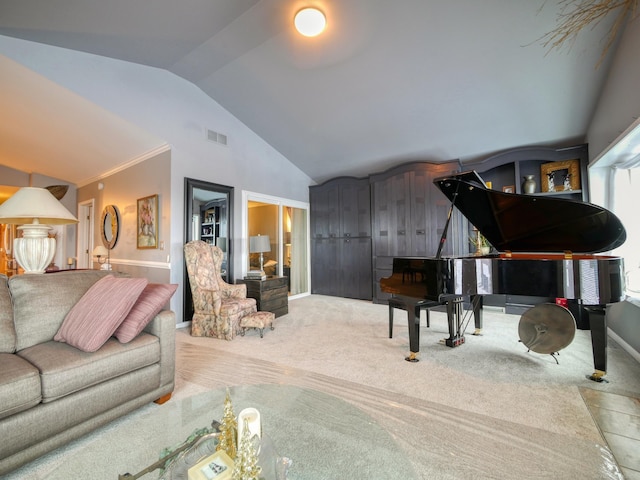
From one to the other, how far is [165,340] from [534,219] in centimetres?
331

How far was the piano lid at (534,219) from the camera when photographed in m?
2.28

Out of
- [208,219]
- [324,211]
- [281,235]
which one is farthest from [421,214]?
[208,219]

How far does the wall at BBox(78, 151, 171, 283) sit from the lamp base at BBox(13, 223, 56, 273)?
1.73 m

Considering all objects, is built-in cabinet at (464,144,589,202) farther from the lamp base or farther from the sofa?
the lamp base

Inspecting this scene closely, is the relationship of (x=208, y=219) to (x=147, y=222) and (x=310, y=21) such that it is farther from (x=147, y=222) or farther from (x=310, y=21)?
(x=310, y=21)

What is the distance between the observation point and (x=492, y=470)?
1366 mm

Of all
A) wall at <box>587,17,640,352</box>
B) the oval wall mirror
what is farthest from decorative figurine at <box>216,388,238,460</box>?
the oval wall mirror

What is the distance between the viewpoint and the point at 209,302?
3.33m

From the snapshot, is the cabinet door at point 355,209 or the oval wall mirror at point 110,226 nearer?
the oval wall mirror at point 110,226

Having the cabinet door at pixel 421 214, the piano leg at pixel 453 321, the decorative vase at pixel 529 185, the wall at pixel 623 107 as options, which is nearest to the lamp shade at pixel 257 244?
the cabinet door at pixel 421 214

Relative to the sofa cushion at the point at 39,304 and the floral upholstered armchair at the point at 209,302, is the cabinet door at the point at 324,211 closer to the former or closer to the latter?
the floral upholstered armchair at the point at 209,302

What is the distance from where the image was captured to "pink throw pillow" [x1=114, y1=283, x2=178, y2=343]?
1793 mm

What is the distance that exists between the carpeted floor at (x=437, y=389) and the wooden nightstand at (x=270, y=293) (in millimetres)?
466

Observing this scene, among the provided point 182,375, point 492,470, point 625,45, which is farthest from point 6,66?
point 625,45
